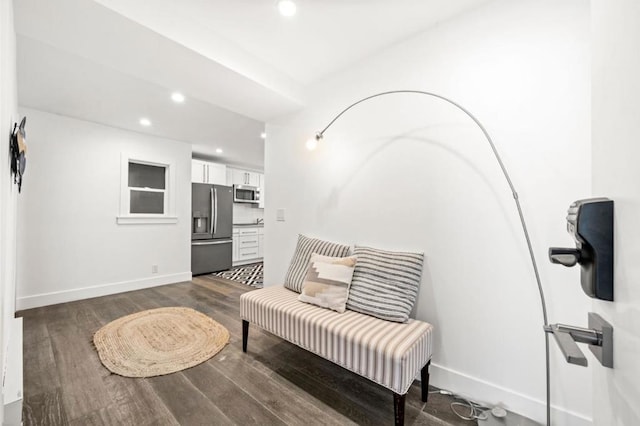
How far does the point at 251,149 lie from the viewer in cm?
517

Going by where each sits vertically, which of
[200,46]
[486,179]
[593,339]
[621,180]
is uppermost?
[200,46]

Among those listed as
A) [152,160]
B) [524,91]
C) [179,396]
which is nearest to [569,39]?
[524,91]

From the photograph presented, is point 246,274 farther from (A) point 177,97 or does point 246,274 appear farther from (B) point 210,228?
(A) point 177,97

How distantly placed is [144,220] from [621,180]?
203 inches

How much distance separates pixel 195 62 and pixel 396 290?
7.56 ft

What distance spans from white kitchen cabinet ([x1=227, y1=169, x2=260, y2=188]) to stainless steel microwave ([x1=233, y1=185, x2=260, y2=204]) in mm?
182

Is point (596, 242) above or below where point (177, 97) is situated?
Answer: below

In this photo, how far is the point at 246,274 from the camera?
5.18 m

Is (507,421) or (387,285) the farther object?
(387,285)

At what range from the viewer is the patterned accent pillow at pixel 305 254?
2336 millimetres

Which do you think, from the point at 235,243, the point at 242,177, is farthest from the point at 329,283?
the point at 242,177

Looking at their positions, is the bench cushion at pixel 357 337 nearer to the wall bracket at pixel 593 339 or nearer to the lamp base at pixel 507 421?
the lamp base at pixel 507 421

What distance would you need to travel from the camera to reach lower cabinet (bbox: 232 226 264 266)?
595 cm

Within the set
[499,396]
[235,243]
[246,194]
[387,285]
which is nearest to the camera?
[499,396]
